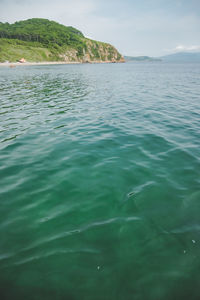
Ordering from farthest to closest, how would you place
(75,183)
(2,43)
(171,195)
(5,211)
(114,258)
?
(2,43), (75,183), (171,195), (5,211), (114,258)

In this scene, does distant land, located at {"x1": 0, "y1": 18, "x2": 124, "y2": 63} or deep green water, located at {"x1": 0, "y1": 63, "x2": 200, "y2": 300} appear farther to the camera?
distant land, located at {"x1": 0, "y1": 18, "x2": 124, "y2": 63}

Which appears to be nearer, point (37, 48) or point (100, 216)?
point (100, 216)

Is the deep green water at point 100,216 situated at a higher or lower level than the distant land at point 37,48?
lower

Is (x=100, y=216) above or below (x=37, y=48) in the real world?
below

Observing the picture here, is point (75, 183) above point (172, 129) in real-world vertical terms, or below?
below

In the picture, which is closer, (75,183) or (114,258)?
(114,258)

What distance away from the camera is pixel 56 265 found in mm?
3105

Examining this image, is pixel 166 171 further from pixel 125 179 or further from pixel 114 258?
pixel 114 258

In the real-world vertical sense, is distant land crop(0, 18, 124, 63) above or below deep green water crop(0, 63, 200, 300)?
above

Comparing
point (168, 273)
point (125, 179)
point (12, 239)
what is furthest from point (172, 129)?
point (12, 239)

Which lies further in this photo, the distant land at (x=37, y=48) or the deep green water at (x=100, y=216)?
the distant land at (x=37, y=48)

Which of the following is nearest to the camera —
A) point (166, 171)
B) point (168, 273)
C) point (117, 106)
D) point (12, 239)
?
point (168, 273)

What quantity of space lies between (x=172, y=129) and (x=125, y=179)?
608 centimetres

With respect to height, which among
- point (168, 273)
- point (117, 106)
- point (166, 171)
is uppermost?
point (117, 106)
